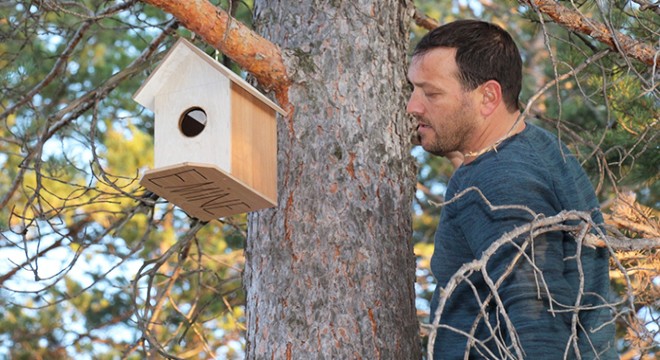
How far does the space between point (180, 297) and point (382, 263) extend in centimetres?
746

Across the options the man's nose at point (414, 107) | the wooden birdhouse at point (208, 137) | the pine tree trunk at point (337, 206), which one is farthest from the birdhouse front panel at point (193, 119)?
the man's nose at point (414, 107)

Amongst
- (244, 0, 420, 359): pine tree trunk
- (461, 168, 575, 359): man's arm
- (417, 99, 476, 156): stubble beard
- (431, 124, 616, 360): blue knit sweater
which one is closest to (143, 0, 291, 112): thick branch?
(244, 0, 420, 359): pine tree trunk

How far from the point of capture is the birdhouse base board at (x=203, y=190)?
253 cm

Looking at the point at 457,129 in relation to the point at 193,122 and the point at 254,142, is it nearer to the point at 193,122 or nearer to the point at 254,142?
the point at 254,142

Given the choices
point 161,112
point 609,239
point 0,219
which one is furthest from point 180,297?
point 609,239

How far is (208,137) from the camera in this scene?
8.72 feet

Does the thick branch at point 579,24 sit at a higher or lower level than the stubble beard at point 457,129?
higher

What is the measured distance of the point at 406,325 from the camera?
275 cm

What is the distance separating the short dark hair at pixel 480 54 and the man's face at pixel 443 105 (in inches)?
1.0

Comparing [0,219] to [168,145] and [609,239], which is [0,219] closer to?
[168,145]

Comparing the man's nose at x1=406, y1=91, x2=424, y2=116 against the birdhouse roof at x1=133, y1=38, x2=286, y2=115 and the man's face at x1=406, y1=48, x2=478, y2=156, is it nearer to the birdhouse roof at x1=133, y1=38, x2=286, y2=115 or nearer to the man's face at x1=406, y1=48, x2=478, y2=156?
the man's face at x1=406, y1=48, x2=478, y2=156

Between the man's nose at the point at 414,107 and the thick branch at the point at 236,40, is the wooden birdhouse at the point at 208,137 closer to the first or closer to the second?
the thick branch at the point at 236,40

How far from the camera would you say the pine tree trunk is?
268cm

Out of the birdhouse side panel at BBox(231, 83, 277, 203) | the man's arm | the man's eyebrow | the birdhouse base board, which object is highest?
the man's eyebrow
